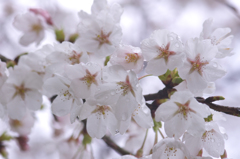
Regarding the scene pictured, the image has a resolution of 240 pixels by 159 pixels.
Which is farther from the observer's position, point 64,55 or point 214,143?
point 64,55

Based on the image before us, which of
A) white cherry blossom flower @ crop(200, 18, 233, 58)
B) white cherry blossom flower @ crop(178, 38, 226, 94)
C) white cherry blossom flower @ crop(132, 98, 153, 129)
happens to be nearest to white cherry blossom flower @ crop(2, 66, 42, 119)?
white cherry blossom flower @ crop(132, 98, 153, 129)

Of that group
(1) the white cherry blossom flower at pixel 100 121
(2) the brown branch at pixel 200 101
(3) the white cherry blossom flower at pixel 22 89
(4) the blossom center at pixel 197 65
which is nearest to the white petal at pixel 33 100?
(3) the white cherry blossom flower at pixel 22 89

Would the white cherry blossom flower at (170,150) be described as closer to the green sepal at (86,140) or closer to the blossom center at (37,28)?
the green sepal at (86,140)

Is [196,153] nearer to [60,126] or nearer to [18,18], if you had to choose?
[60,126]

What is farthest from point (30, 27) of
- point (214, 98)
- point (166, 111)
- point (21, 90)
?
point (214, 98)

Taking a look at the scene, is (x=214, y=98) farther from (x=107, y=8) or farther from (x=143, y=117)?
(x=107, y=8)

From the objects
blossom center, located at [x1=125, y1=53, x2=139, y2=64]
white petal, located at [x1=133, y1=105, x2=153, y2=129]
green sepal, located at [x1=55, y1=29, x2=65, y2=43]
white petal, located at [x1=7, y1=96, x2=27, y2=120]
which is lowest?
white petal, located at [x1=7, y1=96, x2=27, y2=120]

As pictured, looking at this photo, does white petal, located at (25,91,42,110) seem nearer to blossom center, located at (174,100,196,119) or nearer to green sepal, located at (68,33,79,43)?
green sepal, located at (68,33,79,43)
